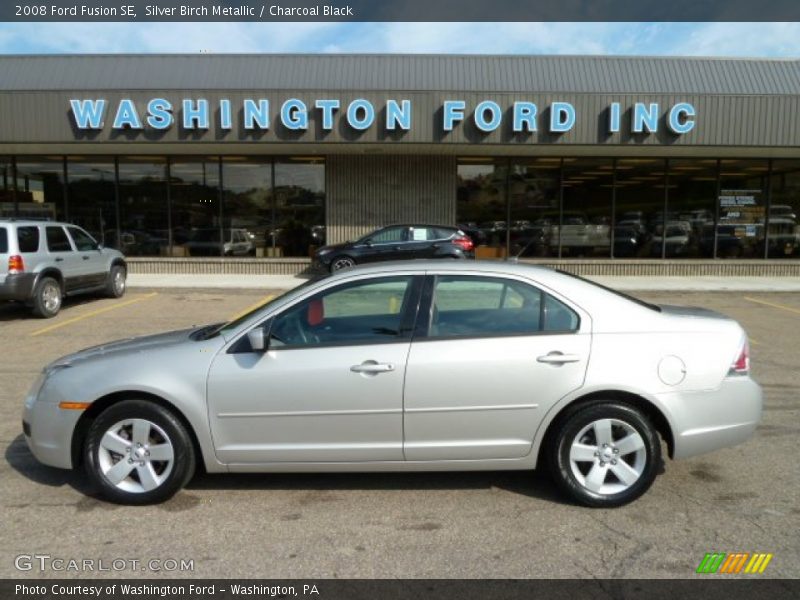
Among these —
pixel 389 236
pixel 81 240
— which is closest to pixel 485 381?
pixel 81 240

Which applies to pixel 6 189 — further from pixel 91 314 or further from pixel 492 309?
pixel 492 309

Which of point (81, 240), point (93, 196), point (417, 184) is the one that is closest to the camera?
point (81, 240)

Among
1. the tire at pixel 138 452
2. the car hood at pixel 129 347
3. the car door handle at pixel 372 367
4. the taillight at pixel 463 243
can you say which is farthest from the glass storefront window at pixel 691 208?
the tire at pixel 138 452

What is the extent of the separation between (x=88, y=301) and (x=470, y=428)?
11535mm

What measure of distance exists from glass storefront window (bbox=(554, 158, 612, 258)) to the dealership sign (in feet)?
9.08

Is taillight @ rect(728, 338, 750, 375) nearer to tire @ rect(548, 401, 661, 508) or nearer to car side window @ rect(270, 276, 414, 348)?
tire @ rect(548, 401, 661, 508)

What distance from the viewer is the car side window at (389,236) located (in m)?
15.6

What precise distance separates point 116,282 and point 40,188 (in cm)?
718

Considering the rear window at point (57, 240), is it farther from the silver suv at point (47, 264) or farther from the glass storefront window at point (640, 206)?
the glass storefront window at point (640, 206)

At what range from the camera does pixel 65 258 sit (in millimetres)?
11500

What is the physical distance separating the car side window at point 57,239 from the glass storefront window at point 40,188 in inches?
Result: 300

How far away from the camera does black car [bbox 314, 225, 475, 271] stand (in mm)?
15375

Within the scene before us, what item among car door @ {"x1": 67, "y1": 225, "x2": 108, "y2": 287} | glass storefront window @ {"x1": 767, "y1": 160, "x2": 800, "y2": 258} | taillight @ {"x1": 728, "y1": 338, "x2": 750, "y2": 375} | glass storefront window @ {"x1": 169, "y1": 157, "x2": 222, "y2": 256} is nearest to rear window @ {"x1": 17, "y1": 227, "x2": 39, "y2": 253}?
car door @ {"x1": 67, "y1": 225, "x2": 108, "y2": 287}
